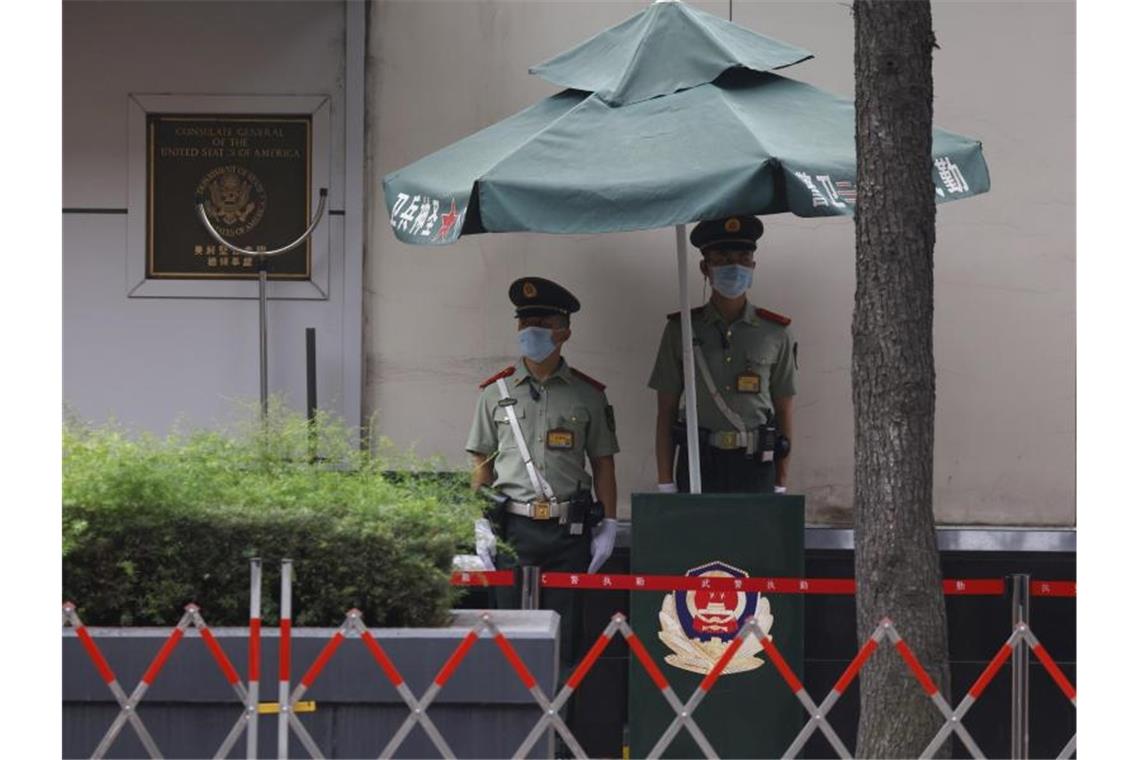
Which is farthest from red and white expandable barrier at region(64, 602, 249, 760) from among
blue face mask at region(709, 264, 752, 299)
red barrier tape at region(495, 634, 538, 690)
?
blue face mask at region(709, 264, 752, 299)

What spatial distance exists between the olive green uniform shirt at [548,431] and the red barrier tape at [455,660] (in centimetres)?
306

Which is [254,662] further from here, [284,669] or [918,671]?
[918,671]

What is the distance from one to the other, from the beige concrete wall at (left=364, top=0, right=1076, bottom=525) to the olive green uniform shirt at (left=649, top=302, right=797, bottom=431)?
1040 millimetres

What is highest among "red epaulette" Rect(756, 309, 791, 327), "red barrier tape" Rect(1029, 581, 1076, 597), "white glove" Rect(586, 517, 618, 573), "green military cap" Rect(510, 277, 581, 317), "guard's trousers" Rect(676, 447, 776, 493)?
"green military cap" Rect(510, 277, 581, 317)

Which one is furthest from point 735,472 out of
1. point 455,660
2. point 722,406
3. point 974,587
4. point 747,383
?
point 455,660

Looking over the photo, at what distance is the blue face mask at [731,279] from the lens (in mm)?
9672

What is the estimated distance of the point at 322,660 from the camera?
6.30m

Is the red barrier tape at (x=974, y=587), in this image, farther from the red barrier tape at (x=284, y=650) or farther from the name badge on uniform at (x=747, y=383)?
the red barrier tape at (x=284, y=650)

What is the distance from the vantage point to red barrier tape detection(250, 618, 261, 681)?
6.16 m

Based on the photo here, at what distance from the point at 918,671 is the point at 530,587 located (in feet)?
8.89

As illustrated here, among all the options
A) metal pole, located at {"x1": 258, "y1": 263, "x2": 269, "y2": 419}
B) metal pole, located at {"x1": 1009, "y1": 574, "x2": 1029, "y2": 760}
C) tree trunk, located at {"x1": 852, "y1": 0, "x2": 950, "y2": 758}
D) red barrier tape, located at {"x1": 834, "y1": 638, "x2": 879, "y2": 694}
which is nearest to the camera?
red barrier tape, located at {"x1": 834, "y1": 638, "x2": 879, "y2": 694}

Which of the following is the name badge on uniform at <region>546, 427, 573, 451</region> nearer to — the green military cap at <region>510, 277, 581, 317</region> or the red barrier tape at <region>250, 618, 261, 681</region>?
the green military cap at <region>510, 277, 581, 317</region>

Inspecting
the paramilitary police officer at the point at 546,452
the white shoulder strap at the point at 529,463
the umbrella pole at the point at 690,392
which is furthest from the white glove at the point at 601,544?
the umbrella pole at the point at 690,392

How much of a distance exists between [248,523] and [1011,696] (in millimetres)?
4821
